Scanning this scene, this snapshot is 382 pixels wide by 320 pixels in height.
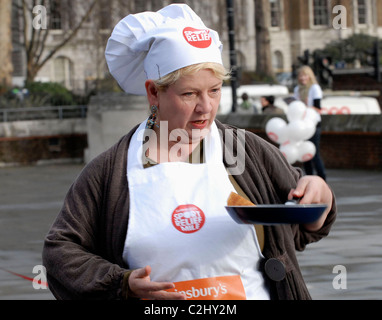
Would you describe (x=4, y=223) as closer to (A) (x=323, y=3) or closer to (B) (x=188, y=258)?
(B) (x=188, y=258)

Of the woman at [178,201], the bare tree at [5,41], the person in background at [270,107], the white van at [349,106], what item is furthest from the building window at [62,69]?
the woman at [178,201]

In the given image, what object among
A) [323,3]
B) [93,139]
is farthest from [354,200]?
[323,3]

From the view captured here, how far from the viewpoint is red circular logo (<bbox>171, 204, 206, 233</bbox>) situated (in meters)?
2.83

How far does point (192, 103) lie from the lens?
2924 millimetres

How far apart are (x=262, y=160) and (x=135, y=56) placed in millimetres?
514

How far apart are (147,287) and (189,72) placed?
0.65 meters

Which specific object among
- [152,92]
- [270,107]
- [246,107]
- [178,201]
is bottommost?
[246,107]

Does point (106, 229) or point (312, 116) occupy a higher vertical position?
point (106, 229)

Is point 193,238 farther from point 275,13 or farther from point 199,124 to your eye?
point 275,13

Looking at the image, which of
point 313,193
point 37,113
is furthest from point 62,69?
point 313,193

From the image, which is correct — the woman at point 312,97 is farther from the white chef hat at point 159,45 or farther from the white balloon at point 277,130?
the white chef hat at point 159,45

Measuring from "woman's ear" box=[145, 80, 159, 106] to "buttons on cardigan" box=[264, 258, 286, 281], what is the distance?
2.00ft

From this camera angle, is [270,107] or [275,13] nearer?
[270,107]
